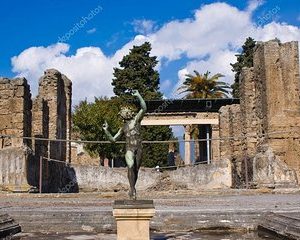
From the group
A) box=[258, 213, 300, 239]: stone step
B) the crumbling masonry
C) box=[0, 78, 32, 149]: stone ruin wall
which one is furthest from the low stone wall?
box=[258, 213, 300, 239]: stone step

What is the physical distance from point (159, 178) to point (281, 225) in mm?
17615

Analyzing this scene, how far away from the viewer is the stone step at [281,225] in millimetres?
6852

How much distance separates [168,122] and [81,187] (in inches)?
552

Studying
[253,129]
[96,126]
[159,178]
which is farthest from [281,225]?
[96,126]

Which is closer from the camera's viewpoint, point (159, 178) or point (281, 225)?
point (281, 225)

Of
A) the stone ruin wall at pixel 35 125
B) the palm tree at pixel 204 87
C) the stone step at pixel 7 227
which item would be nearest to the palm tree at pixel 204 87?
the palm tree at pixel 204 87

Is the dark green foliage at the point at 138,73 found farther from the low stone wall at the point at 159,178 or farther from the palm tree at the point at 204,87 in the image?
the low stone wall at the point at 159,178

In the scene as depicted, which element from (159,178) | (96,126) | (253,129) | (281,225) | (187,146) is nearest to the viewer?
(281,225)

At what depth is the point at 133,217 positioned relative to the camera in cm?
624

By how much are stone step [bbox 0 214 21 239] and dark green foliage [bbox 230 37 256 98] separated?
123 feet

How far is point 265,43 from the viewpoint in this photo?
1775cm

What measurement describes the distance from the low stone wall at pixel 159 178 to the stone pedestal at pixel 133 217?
17032 millimetres

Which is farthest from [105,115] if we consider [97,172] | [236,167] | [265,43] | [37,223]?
[37,223]

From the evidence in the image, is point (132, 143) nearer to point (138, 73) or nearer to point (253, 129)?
point (253, 129)
